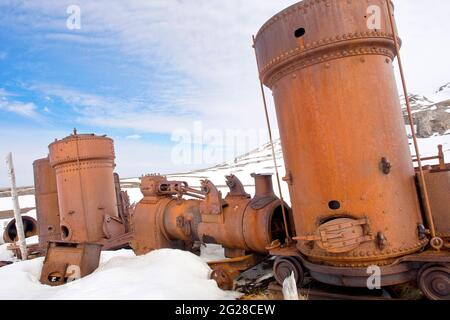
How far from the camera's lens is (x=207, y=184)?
6289mm

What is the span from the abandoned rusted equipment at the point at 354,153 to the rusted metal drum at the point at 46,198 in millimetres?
9178

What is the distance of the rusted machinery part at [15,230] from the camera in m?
12.3

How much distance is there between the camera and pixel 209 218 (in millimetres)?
6371

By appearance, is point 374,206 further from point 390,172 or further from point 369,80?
point 369,80

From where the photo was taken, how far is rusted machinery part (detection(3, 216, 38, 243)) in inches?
485

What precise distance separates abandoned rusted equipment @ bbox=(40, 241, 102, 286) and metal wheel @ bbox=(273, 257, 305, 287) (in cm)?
308

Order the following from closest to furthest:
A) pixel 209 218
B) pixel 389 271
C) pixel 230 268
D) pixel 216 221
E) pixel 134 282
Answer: pixel 389 271, pixel 134 282, pixel 230 268, pixel 216 221, pixel 209 218

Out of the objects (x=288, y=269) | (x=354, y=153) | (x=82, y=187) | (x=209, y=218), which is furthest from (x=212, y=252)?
(x=354, y=153)

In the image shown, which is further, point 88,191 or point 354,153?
point 88,191

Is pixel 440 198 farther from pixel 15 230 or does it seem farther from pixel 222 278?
pixel 15 230

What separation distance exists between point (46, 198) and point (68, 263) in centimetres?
619

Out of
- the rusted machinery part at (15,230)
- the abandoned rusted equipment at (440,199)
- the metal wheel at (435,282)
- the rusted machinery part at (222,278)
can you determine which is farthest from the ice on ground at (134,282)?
the rusted machinery part at (15,230)

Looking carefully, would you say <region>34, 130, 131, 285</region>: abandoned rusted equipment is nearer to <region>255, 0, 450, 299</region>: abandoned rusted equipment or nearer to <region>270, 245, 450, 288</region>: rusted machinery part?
<region>270, 245, 450, 288</region>: rusted machinery part
